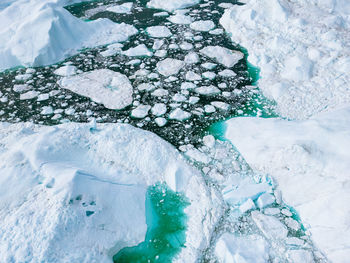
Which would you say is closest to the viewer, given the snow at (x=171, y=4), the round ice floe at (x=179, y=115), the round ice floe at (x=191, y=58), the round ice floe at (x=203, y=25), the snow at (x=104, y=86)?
the round ice floe at (x=179, y=115)

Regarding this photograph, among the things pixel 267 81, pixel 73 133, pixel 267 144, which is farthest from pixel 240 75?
pixel 73 133

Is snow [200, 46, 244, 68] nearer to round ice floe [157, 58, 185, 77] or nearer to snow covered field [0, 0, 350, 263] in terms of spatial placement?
snow covered field [0, 0, 350, 263]

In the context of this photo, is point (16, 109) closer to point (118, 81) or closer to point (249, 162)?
point (118, 81)

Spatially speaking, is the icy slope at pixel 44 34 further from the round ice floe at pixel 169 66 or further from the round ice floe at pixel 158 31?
the round ice floe at pixel 169 66

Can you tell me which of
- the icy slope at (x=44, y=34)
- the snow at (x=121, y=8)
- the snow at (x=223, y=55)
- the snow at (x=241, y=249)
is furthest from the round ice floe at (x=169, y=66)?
the snow at (x=241, y=249)

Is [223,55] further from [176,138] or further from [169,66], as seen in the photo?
[176,138]
